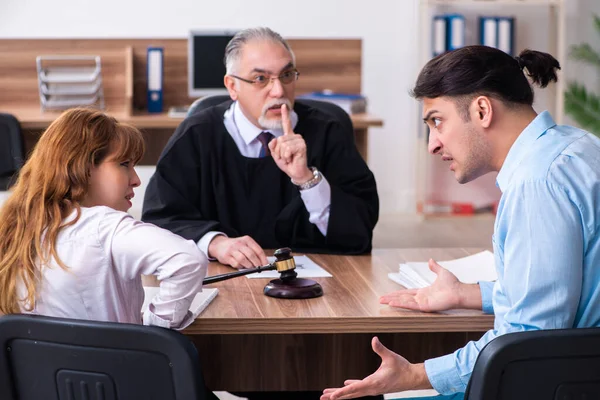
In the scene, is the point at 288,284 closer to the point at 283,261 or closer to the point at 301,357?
the point at 283,261

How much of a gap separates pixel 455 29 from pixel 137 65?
223 cm

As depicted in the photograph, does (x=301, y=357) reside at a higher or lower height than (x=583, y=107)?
lower

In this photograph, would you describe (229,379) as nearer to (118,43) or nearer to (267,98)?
(267,98)

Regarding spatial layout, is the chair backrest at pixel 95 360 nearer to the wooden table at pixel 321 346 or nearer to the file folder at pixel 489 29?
the wooden table at pixel 321 346

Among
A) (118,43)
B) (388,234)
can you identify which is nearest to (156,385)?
(118,43)

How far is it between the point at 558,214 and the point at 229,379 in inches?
41.7

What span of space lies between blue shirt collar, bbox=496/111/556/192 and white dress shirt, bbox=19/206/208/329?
529mm

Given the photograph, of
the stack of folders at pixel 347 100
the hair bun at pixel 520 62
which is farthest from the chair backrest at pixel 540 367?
the stack of folders at pixel 347 100

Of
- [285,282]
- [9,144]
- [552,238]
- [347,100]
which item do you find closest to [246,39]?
[285,282]

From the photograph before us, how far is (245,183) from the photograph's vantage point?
2.46 meters

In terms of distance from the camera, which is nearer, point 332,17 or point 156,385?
point 156,385

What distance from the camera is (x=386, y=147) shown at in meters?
6.28

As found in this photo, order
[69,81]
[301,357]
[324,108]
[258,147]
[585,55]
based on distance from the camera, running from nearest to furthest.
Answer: [301,357] → [258,147] → [324,108] → [69,81] → [585,55]

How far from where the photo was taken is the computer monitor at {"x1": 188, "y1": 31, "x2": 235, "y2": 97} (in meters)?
4.94
